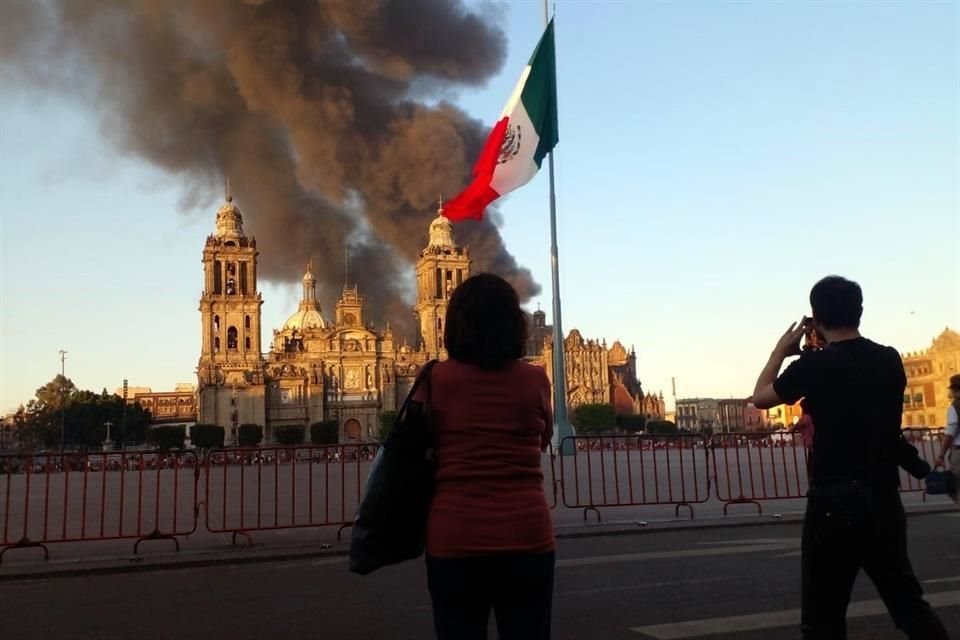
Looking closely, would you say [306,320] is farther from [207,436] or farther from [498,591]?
[498,591]

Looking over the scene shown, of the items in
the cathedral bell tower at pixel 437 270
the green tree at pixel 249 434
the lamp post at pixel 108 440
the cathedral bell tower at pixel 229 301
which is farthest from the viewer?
the cathedral bell tower at pixel 437 270

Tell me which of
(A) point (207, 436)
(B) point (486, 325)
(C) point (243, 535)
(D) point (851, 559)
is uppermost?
(A) point (207, 436)

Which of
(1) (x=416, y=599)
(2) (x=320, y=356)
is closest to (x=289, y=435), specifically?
(2) (x=320, y=356)

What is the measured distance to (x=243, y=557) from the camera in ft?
22.4

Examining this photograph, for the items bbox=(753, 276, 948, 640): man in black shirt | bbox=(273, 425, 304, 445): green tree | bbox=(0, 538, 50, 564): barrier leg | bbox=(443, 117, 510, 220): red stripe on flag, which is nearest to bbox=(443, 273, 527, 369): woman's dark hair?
bbox=(753, 276, 948, 640): man in black shirt

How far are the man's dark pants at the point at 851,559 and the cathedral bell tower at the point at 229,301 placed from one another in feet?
223

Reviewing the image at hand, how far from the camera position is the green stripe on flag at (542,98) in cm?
1464

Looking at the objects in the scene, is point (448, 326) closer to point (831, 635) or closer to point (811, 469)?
point (811, 469)

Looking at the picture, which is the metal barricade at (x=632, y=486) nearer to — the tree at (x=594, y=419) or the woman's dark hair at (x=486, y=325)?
the woman's dark hair at (x=486, y=325)

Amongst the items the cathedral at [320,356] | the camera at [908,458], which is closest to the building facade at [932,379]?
the cathedral at [320,356]

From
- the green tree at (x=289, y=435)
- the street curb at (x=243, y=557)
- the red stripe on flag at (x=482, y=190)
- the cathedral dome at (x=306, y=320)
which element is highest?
the cathedral dome at (x=306, y=320)

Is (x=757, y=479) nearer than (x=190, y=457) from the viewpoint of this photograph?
Yes

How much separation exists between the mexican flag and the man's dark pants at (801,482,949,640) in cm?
1093

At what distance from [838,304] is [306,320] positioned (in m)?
79.2
